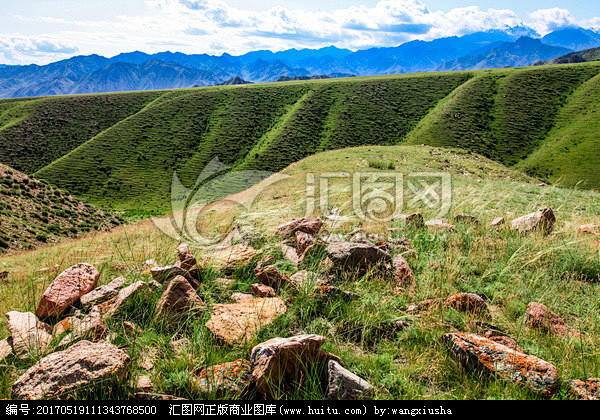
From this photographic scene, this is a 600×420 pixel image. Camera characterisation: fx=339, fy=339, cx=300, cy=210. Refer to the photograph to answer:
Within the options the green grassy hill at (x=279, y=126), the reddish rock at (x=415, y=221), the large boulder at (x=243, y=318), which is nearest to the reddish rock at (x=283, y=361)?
the large boulder at (x=243, y=318)

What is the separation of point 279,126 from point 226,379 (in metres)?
101

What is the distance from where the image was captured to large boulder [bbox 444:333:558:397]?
247cm

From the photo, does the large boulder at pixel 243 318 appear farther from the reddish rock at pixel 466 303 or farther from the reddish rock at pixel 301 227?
the reddish rock at pixel 301 227

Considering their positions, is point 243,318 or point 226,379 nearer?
point 226,379

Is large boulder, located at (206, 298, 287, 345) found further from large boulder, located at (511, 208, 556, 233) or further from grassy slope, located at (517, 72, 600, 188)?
grassy slope, located at (517, 72, 600, 188)

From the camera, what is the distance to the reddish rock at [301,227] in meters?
5.38

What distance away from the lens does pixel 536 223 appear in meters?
5.87

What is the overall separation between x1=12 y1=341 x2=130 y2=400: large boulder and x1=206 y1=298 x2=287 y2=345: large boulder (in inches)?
30.9

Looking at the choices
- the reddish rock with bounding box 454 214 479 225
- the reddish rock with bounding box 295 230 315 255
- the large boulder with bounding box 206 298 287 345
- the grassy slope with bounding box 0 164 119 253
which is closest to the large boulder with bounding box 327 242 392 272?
the reddish rock with bounding box 295 230 315 255

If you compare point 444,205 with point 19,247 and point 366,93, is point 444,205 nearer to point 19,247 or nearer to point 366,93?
point 19,247

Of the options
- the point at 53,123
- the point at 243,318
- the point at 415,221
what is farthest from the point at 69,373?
the point at 53,123

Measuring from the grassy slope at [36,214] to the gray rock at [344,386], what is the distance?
2626cm

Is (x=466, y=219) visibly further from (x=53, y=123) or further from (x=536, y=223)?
(x=53, y=123)
